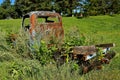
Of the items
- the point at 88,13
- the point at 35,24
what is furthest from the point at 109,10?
the point at 35,24

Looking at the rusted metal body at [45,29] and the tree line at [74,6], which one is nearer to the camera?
the rusted metal body at [45,29]

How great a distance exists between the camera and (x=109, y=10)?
61031 millimetres

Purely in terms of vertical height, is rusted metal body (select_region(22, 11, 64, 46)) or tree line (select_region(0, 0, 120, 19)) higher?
rusted metal body (select_region(22, 11, 64, 46))

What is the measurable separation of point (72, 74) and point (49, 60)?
26.1 inches

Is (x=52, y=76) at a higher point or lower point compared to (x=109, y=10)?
higher

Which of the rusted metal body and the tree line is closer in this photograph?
the rusted metal body

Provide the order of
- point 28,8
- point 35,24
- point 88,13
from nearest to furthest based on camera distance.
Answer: point 35,24
point 88,13
point 28,8

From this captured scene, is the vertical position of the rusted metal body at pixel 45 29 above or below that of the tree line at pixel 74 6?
above

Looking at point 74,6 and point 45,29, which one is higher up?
point 45,29

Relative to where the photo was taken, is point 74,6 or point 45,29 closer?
point 45,29

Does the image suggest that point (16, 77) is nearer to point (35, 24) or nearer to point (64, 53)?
point (64, 53)

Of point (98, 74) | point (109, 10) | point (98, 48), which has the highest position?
point (98, 48)

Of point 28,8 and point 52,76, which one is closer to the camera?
point 52,76

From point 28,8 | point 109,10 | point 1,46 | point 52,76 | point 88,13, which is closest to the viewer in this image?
point 52,76
